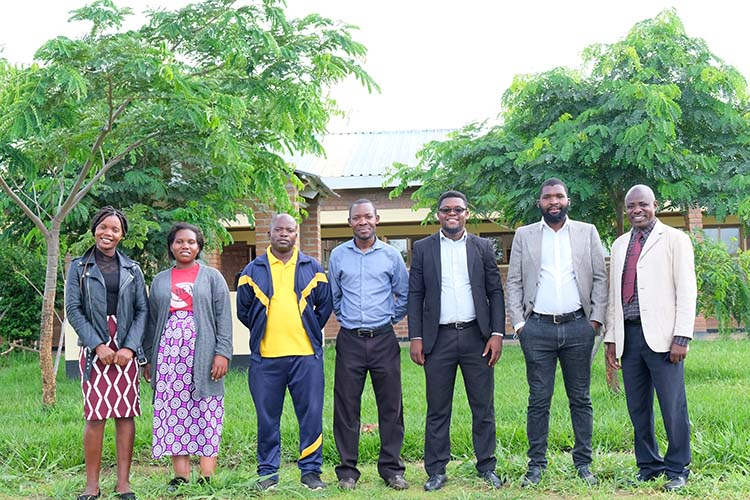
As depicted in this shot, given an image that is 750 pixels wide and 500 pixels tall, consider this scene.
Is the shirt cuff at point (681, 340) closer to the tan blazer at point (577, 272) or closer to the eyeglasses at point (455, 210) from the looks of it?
the tan blazer at point (577, 272)

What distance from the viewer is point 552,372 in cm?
539

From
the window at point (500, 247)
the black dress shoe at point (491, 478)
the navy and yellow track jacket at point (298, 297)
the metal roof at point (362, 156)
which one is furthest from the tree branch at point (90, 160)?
the window at point (500, 247)

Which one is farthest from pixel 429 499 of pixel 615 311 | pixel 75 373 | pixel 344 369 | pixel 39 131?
pixel 75 373

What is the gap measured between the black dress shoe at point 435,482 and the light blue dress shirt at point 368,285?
1111 mm

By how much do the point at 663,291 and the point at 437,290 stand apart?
58.7 inches

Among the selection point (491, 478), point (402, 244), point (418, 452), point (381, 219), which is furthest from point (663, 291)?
point (402, 244)

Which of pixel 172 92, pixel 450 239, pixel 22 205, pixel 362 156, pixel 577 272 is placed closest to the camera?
pixel 577 272

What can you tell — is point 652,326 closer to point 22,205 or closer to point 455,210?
point 455,210

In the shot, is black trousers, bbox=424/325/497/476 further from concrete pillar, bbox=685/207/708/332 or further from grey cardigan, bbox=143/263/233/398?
concrete pillar, bbox=685/207/708/332

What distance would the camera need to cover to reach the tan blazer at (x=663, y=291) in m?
5.15

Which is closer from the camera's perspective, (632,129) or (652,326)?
(652,326)

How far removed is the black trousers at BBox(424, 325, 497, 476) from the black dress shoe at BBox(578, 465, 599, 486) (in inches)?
23.1


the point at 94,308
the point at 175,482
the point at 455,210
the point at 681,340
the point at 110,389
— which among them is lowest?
the point at 175,482

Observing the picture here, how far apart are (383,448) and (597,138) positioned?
14.9 feet
